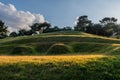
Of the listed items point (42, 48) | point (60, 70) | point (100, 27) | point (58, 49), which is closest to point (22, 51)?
point (42, 48)

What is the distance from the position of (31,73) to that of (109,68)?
21.5 ft

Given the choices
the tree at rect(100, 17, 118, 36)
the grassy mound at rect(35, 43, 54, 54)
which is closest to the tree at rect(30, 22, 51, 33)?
the tree at rect(100, 17, 118, 36)

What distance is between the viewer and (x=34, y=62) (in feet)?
79.5

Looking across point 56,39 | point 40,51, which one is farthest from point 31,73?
point 56,39

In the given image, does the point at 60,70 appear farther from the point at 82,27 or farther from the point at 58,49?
the point at 82,27

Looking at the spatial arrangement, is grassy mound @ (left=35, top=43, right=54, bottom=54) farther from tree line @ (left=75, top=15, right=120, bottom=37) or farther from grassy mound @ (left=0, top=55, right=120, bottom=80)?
tree line @ (left=75, top=15, right=120, bottom=37)

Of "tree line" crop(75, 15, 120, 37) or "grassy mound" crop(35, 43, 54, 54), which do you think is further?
"tree line" crop(75, 15, 120, 37)

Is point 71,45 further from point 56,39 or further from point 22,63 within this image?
point 22,63

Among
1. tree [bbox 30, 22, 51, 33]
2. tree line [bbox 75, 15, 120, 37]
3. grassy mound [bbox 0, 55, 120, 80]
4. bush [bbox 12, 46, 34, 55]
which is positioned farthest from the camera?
tree [bbox 30, 22, 51, 33]

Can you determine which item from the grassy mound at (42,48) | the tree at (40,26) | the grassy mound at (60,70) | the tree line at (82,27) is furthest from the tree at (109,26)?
the grassy mound at (60,70)

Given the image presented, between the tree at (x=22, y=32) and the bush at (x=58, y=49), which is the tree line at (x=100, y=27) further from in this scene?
the bush at (x=58, y=49)

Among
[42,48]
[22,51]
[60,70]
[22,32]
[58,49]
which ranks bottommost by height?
[60,70]

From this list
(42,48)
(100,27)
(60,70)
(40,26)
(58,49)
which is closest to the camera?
(60,70)

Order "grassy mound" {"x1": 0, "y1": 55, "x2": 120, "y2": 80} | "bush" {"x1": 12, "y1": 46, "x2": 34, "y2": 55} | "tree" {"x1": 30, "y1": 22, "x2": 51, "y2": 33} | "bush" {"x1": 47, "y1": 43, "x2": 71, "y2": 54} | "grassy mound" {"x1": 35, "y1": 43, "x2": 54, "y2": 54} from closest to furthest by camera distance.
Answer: "grassy mound" {"x1": 0, "y1": 55, "x2": 120, "y2": 80}, "bush" {"x1": 47, "y1": 43, "x2": 71, "y2": 54}, "bush" {"x1": 12, "y1": 46, "x2": 34, "y2": 55}, "grassy mound" {"x1": 35, "y1": 43, "x2": 54, "y2": 54}, "tree" {"x1": 30, "y1": 22, "x2": 51, "y2": 33}
